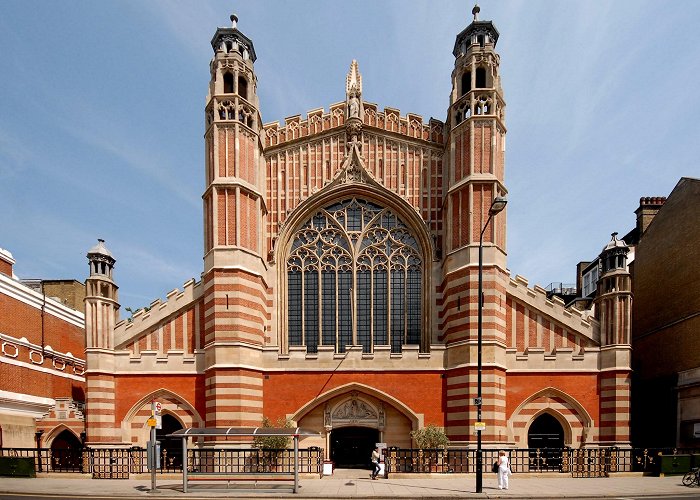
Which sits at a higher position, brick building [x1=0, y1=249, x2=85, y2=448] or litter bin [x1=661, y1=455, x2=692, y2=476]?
brick building [x1=0, y1=249, x2=85, y2=448]

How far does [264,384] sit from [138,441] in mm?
6612

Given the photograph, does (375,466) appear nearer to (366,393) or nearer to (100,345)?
(366,393)

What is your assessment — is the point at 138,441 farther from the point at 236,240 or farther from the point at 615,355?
the point at 615,355

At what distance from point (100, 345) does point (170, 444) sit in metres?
5.90

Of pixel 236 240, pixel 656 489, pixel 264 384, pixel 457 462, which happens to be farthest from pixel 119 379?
pixel 656 489

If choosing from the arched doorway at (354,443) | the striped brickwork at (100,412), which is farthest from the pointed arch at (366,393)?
the striped brickwork at (100,412)

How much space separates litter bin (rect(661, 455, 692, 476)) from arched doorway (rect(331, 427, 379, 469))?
12713mm

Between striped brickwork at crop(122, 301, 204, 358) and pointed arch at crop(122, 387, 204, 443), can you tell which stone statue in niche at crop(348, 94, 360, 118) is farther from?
pointed arch at crop(122, 387, 204, 443)

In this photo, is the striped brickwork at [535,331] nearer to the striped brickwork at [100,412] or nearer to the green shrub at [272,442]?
the green shrub at [272,442]

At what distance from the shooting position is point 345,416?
24.6 m

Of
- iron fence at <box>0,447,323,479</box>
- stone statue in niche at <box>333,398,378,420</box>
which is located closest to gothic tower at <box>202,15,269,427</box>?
iron fence at <box>0,447,323,479</box>

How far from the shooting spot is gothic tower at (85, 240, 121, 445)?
23.8 m

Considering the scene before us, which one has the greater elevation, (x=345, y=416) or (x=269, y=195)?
(x=269, y=195)

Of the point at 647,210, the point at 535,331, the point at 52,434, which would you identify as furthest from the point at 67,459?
the point at 647,210
